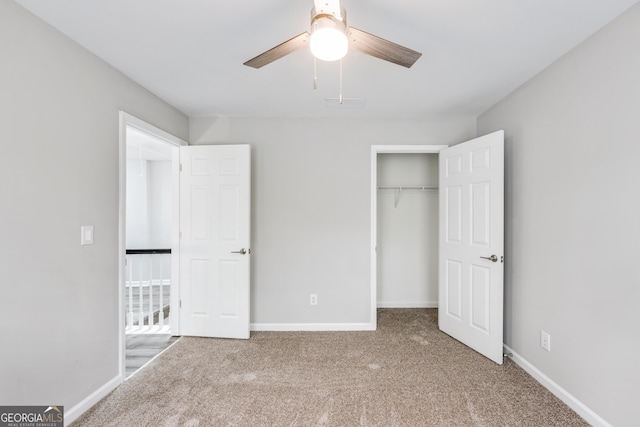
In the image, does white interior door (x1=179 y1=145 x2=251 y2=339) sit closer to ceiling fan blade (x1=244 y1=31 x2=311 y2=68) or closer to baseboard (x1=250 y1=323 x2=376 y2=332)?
baseboard (x1=250 y1=323 x2=376 y2=332)

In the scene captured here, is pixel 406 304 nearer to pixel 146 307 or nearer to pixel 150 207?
pixel 146 307

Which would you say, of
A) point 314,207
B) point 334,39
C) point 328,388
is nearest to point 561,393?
point 328,388

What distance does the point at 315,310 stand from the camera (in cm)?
328

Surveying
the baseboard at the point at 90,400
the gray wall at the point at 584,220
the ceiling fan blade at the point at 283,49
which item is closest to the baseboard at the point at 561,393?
the gray wall at the point at 584,220

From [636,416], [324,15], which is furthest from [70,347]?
[636,416]

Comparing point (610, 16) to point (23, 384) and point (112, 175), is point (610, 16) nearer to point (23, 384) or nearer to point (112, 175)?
point (112, 175)

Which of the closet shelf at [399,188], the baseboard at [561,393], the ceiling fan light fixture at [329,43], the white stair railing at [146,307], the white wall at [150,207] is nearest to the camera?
the ceiling fan light fixture at [329,43]

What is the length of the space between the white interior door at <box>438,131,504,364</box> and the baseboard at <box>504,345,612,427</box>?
163mm

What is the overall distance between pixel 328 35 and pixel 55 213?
6.03 ft

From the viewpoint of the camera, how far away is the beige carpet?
1.83 meters

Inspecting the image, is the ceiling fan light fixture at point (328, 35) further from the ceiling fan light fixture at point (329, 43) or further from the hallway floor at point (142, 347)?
the hallway floor at point (142, 347)

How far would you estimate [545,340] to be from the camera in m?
2.18

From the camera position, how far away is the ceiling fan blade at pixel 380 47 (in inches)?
53.4

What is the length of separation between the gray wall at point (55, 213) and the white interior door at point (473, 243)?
3.08 m
